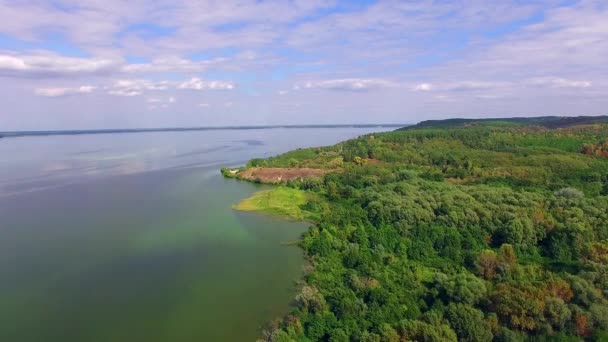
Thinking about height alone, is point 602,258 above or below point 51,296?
above

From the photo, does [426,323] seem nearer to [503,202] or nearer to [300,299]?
[300,299]

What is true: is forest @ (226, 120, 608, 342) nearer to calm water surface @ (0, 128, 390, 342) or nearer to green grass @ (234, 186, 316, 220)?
green grass @ (234, 186, 316, 220)

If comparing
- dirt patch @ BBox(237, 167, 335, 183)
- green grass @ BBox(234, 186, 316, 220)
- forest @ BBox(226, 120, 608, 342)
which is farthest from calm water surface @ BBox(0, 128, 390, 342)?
dirt patch @ BBox(237, 167, 335, 183)

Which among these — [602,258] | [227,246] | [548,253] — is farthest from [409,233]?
[227,246]

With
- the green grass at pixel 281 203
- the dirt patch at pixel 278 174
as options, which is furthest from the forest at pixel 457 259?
the dirt patch at pixel 278 174

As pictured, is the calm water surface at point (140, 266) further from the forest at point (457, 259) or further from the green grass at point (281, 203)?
the forest at point (457, 259)
